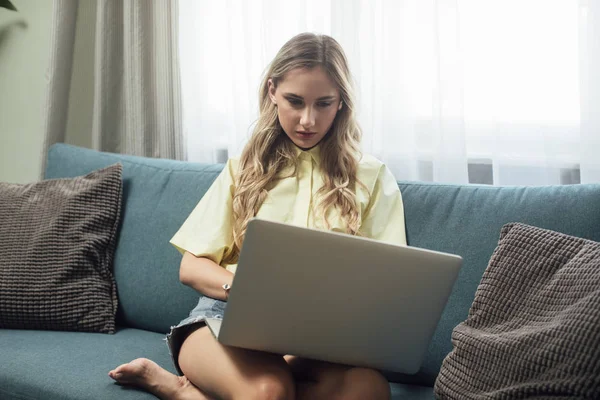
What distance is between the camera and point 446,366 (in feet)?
5.14

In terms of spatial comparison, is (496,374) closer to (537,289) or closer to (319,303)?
(537,289)

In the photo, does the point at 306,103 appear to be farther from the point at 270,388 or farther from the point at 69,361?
the point at 69,361

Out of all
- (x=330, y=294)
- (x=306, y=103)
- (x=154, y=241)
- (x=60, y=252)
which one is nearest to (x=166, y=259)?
(x=154, y=241)

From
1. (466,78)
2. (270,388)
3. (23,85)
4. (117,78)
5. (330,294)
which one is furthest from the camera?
(23,85)

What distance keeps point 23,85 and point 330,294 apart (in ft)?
7.46

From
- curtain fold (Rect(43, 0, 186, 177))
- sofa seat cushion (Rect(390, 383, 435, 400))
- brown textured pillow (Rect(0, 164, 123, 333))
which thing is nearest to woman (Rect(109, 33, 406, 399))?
sofa seat cushion (Rect(390, 383, 435, 400))

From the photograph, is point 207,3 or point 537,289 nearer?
point 537,289

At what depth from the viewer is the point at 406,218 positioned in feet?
6.28

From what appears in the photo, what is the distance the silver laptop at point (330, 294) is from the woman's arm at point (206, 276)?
32cm

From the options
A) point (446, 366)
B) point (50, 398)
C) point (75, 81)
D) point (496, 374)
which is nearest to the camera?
point (496, 374)

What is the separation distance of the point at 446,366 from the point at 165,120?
154cm

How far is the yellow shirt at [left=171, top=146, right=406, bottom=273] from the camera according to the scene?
1.89 meters

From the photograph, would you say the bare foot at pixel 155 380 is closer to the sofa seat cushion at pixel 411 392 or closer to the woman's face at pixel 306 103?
the sofa seat cushion at pixel 411 392

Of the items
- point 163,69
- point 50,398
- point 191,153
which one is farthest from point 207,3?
point 50,398
